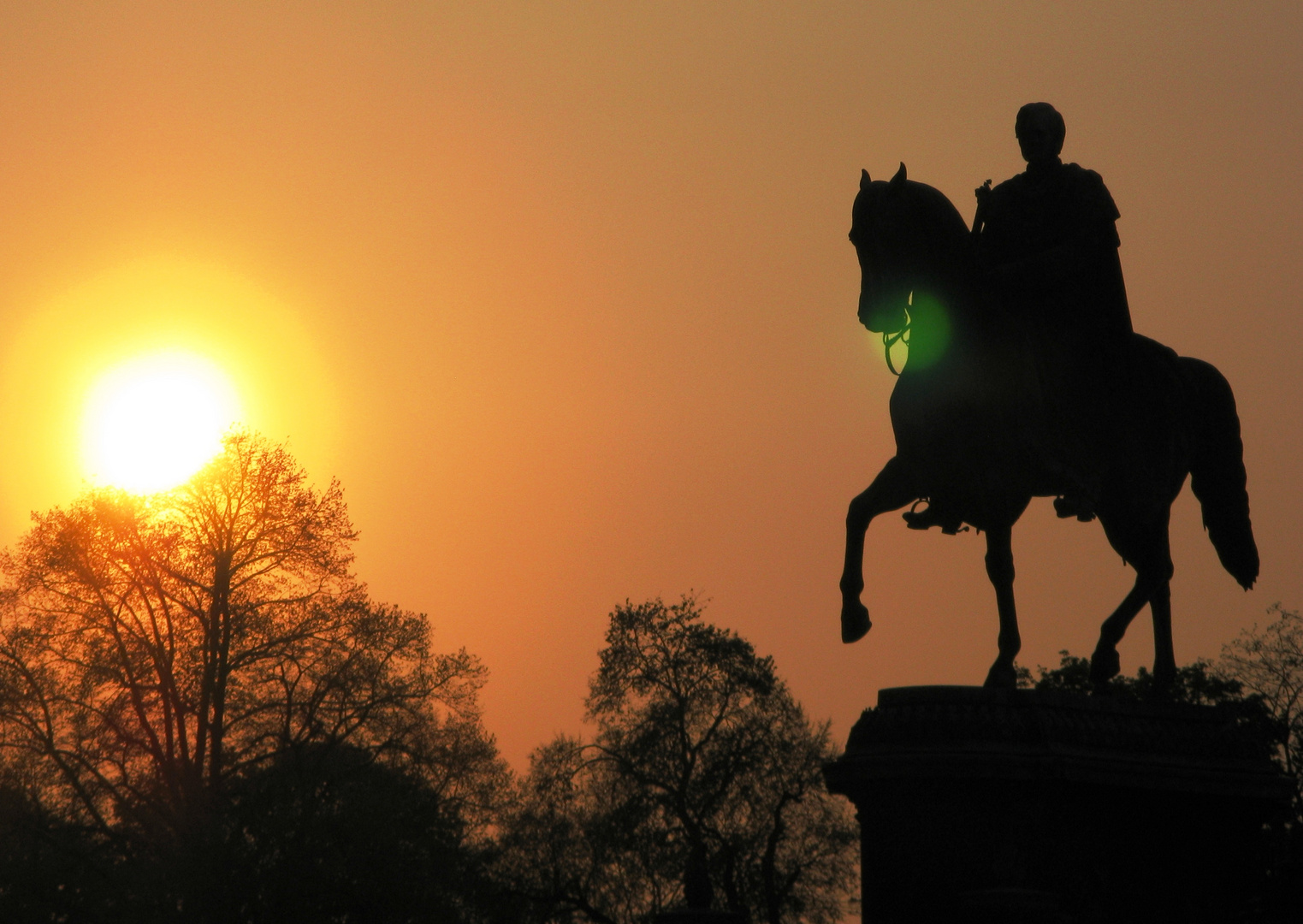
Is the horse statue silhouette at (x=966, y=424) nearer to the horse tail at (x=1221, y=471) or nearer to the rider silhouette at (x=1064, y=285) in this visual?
the rider silhouette at (x=1064, y=285)

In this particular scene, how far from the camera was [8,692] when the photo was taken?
38.1 meters

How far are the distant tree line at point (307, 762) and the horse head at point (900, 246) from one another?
24.3 metres

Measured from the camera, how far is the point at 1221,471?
11188 millimetres

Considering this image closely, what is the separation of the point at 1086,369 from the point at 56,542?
32.6 m

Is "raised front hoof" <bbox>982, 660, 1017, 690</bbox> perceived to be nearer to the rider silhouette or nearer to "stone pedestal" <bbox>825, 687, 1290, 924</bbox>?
"stone pedestal" <bbox>825, 687, 1290, 924</bbox>

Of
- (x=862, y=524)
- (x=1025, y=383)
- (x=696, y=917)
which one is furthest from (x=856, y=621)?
(x=696, y=917)

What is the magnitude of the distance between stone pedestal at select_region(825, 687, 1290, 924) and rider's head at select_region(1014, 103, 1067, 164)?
320 cm

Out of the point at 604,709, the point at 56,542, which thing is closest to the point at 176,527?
the point at 56,542

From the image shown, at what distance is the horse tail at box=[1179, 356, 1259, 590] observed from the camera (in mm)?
11094

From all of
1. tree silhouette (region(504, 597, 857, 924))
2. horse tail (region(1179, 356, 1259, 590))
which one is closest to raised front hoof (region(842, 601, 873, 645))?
horse tail (region(1179, 356, 1259, 590))

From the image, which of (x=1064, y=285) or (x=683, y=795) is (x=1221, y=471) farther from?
(x=683, y=795)

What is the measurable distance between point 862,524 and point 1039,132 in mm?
2522

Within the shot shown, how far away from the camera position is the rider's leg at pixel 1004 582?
32.7 ft

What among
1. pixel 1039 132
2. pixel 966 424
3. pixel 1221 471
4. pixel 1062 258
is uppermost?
pixel 1039 132
